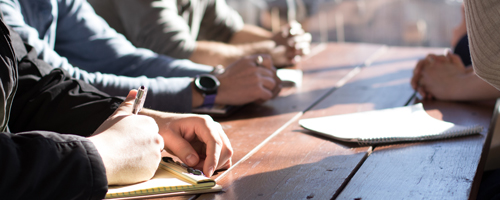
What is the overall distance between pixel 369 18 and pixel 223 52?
142 inches

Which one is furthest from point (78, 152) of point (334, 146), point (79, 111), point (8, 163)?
point (334, 146)

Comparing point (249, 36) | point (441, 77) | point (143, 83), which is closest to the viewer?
point (143, 83)

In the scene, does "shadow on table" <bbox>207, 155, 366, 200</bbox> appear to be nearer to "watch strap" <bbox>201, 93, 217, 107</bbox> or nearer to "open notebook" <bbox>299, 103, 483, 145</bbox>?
"open notebook" <bbox>299, 103, 483, 145</bbox>

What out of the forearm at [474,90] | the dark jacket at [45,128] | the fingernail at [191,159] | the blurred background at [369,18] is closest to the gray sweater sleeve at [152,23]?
the dark jacket at [45,128]

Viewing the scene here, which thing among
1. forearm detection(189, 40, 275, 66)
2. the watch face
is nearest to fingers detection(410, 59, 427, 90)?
the watch face

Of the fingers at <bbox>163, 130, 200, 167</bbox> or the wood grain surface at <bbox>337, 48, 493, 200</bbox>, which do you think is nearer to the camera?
the wood grain surface at <bbox>337, 48, 493, 200</bbox>

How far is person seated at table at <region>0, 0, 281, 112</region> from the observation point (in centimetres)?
122

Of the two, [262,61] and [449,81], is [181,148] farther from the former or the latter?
[449,81]

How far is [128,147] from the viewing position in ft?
2.33

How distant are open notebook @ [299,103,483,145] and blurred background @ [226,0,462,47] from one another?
3616mm

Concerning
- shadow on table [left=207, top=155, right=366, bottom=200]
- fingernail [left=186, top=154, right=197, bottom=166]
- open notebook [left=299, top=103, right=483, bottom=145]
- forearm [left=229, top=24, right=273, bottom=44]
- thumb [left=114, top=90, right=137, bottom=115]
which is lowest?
forearm [left=229, top=24, right=273, bottom=44]

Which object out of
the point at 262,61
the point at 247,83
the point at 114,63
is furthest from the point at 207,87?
the point at 114,63

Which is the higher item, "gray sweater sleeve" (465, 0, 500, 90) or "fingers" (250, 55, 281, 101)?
"gray sweater sleeve" (465, 0, 500, 90)

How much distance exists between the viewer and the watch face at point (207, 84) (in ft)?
4.21
